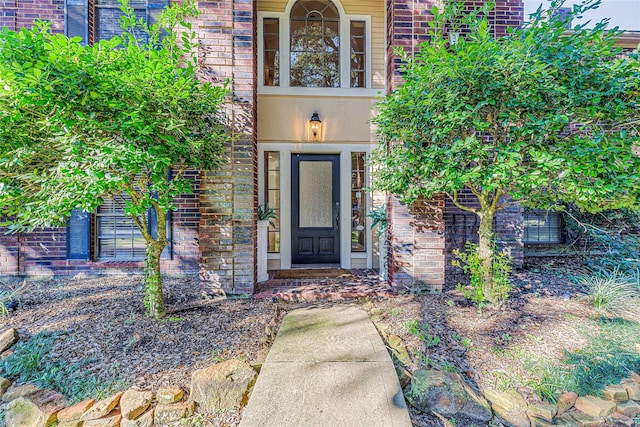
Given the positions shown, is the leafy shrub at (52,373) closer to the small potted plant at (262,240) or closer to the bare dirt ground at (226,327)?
the bare dirt ground at (226,327)

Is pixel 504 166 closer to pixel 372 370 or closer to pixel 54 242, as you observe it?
pixel 372 370

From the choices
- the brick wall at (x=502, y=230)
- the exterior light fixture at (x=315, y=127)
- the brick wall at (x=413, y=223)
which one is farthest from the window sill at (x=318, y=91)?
the brick wall at (x=502, y=230)

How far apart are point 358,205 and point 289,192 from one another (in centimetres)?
121

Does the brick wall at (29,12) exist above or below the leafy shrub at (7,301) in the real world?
above

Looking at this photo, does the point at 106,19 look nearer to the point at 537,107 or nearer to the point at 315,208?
the point at 315,208

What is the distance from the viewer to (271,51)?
17.0 ft

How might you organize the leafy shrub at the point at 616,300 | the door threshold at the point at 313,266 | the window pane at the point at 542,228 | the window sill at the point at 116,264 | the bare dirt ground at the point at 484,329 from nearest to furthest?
the bare dirt ground at the point at 484,329, the leafy shrub at the point at 616,300, the window sill at the point at 116,264, the door threshold at the point at 313,266, the window pane at the point at 542,228

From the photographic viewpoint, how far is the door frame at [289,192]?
5.15 m

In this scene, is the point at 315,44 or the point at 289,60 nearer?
the point at 289,60

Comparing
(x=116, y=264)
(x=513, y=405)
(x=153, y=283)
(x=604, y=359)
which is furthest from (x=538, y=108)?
(x=116, y=264)

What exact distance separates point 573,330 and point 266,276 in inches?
136

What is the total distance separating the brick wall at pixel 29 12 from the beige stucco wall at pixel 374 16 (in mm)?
2851

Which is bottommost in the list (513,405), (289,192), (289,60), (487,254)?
(513,405)

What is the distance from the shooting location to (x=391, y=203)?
12.6 feet
